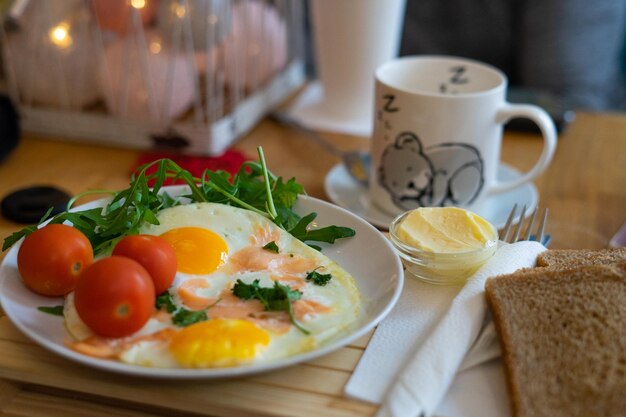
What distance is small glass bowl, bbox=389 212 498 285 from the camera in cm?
78

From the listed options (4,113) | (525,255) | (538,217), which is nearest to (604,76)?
(538,217)

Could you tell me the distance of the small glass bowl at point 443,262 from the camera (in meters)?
0.78

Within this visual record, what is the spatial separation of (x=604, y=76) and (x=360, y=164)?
57.0 inches

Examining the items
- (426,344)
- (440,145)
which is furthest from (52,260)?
(440,145)

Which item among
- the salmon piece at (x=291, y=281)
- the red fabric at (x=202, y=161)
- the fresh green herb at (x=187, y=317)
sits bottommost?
the red fabric at (x=202, y=161)

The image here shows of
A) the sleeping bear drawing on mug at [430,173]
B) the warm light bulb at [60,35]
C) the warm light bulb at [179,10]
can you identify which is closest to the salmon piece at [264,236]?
the sleeping bear drawing on mug at [430,173]

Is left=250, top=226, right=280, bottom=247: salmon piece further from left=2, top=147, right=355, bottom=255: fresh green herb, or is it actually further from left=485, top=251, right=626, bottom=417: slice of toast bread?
left=485, top=251, right=626, bottom=417: slice of toast bread

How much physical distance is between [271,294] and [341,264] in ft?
0.46

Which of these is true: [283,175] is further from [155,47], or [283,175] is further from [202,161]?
[155,47]

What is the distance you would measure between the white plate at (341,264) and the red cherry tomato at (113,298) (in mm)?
35

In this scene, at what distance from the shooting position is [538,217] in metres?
1.16

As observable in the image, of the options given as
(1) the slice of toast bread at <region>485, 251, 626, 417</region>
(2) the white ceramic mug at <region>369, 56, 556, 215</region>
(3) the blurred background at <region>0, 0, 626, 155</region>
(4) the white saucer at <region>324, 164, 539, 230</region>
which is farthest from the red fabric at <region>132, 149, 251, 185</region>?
(1) the slice of toast bread at <region>485, 251, 626, 417</region>

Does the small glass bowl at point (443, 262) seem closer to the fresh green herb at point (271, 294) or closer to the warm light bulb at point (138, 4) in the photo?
the fresh green herb at point (271, 294)

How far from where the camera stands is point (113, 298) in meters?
0.62
